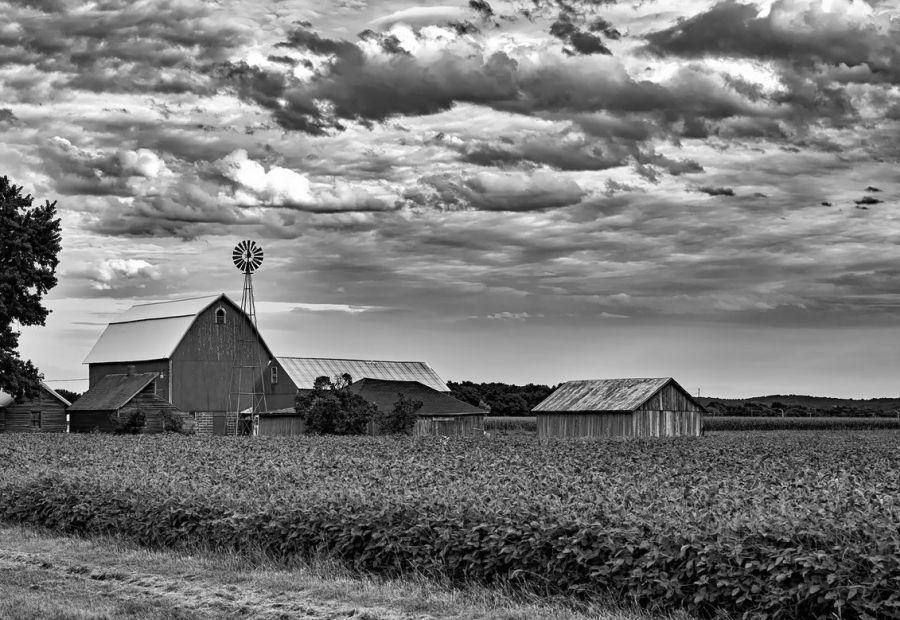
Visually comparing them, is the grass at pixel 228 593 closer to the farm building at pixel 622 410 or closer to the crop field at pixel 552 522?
the crop field at pixel 552 522

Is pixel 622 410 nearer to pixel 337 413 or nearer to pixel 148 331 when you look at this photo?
pixel 337 413

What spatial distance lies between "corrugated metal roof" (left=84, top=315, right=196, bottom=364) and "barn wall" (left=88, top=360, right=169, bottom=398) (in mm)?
337

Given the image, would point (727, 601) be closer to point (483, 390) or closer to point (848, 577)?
point (848, 577)

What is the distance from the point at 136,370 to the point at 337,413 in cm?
→ 1824

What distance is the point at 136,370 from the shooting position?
76.1 m

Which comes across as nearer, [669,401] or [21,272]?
[21,272]

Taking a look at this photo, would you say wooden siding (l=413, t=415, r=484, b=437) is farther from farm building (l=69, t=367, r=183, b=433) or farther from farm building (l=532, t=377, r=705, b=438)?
farm building (l=69, t=367, r=183, b=433)

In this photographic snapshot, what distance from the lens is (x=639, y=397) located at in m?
71.2

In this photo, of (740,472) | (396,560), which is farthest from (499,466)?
(396,560)

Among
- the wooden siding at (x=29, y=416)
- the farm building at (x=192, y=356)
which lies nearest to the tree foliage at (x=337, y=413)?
the farm building at (x=192, y=356)

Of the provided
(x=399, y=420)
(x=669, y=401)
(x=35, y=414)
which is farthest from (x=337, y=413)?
(x=669, y=401)

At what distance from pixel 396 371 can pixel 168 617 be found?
2866 inches

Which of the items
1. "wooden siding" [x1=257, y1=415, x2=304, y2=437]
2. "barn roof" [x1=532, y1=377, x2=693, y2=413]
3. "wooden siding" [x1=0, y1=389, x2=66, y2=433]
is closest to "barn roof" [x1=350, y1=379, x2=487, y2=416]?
"wooden siding" [x1=257, y1=415, x2=304, y2=437]

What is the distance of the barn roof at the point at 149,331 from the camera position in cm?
7544
